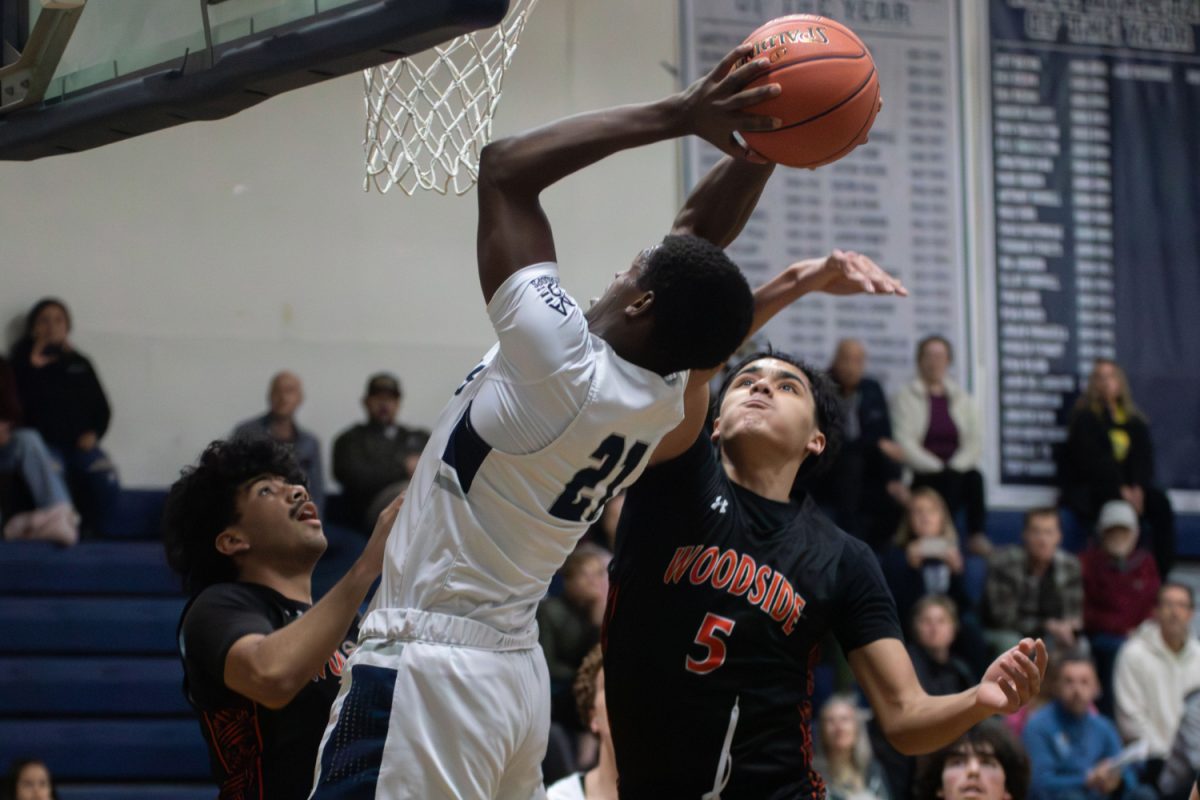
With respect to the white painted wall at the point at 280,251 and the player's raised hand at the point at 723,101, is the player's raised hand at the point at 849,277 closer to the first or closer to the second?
the player's raised hand at the point at 723,101

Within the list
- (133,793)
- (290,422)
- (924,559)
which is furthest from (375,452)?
(924,559)

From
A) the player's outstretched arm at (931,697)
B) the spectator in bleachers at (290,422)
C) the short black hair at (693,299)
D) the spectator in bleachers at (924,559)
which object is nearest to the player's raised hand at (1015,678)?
the player's outstretched arm at (931,697)

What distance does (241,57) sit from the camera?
3.38 metres

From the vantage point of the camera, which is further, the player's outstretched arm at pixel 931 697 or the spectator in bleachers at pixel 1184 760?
the spectator in bleachers at pixel 1184 760

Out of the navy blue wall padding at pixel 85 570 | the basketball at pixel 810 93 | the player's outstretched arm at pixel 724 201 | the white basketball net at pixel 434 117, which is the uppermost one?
the white basketball net at pixel 434 117

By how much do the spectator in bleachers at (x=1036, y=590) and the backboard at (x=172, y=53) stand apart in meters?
6.80

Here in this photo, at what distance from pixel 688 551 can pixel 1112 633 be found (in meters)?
6.75

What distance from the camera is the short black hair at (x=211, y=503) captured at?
377 cm

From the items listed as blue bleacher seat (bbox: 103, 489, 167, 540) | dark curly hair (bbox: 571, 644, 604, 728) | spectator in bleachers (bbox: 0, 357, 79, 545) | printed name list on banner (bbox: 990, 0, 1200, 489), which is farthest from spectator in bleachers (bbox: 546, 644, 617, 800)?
printed name list on banner (bbox: 990, 0, 1200, 489)

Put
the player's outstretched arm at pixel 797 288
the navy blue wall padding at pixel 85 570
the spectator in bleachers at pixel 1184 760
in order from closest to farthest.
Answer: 1. the player's outstretched arm at pixel 797 288
2. the spectator in bleachers at pixel 1184 760
3. the navy blue wall padding at pixel 85 570

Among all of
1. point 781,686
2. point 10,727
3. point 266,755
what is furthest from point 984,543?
point 266,755

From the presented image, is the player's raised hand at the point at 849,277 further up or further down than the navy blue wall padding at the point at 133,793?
further up

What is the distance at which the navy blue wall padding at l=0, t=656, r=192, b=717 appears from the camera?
8.32 metres

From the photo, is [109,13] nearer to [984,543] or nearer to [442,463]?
[442,463]
